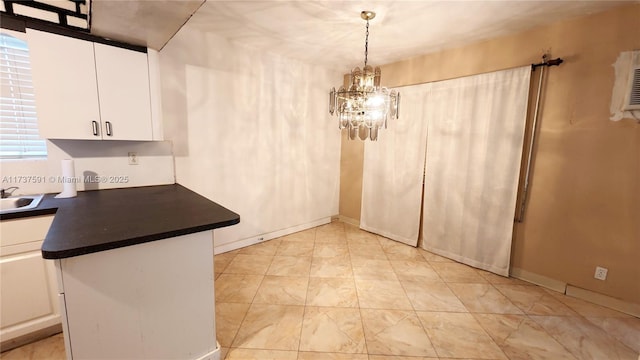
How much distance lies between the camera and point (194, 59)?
273 centimetres

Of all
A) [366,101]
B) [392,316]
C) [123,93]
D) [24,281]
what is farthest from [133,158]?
[392,316]

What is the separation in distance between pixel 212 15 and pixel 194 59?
0.56 m

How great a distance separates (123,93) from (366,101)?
1995mm

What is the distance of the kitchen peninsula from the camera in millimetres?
1163

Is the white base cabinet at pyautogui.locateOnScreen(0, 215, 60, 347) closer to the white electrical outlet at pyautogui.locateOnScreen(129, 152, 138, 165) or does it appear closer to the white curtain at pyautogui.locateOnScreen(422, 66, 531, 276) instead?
the white electrical outlet at pyautogui.locateOnScreen(129, 152, 138, 165)

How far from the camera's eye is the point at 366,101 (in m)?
2.20

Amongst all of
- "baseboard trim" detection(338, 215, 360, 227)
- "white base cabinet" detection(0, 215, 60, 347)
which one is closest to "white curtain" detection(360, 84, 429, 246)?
"baseboard trim" detection(338, 215, 360, 227)

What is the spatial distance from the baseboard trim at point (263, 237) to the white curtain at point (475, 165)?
5.49 feet

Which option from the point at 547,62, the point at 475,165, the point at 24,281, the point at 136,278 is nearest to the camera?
the point at 136,278

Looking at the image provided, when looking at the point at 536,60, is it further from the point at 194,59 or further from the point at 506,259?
the point at 194,59

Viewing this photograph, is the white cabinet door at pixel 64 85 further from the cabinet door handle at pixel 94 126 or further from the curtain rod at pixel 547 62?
the curtain rod at pixel 547 62

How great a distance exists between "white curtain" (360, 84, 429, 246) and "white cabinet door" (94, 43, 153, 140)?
2.82m

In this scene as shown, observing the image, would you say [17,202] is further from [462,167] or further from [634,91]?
[634,91]

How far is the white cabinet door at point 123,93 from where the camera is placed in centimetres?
202
